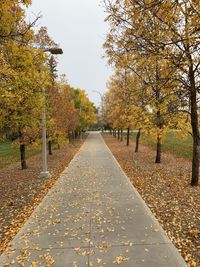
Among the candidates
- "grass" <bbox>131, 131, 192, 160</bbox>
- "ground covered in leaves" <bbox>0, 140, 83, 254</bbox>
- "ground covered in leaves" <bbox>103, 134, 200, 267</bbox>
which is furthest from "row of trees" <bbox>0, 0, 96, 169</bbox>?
"grass" <bbox>131, 131, 192, 160</bbox>

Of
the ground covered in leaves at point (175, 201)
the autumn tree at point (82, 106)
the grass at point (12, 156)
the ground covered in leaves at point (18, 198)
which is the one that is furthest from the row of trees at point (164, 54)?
the autumn tree at point (82, 106)

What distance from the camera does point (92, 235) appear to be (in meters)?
5.91

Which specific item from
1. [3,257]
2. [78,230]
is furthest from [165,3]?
[3,257]

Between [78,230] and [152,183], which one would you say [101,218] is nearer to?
[78,230]

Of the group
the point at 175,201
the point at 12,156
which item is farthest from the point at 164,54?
the point at 12,156

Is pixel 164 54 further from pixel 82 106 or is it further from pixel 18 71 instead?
pixel 82 106

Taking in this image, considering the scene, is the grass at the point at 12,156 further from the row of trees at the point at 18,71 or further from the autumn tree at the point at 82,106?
the autumn tree at the point at 82,106

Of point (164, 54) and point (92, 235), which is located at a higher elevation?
point (164, 54)

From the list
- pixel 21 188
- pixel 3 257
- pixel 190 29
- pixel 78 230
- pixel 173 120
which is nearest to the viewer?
pixel 3 257

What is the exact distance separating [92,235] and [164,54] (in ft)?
14.4

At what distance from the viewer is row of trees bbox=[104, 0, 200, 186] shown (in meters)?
6.25

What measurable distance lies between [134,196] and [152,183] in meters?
2.32

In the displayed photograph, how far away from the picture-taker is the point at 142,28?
316 inches

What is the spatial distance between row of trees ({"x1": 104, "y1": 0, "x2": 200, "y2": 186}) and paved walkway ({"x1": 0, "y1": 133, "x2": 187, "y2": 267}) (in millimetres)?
3364
